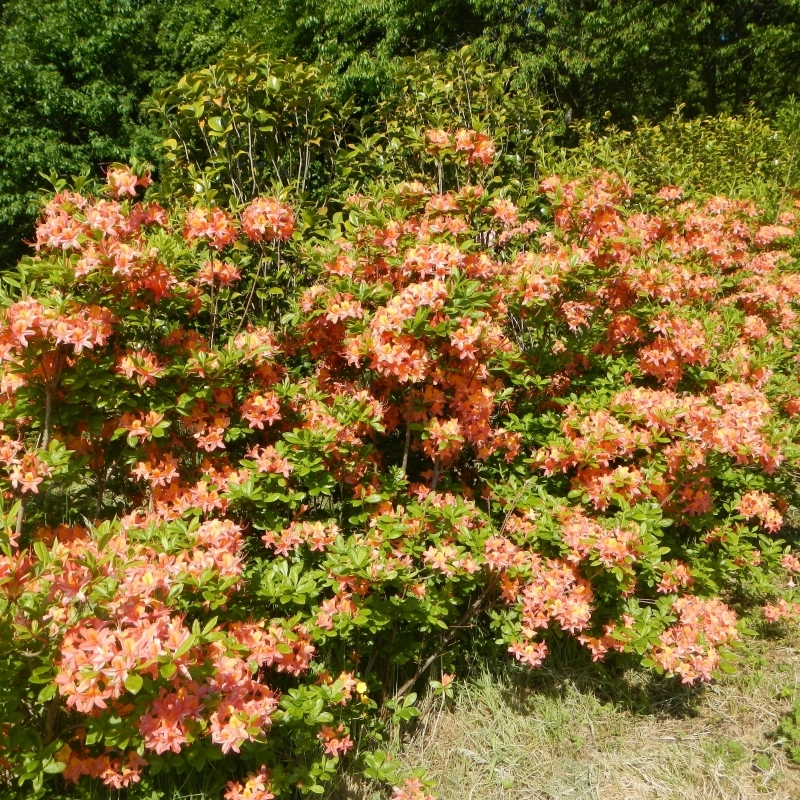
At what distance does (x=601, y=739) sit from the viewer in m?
2.69

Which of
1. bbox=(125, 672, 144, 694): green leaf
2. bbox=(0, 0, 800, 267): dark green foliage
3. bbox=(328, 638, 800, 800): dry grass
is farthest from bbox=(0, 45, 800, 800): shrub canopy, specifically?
bbox=(0, 0, 800, 267): dark green foliage

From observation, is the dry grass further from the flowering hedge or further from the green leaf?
the green leaf

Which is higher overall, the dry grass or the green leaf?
the green leaf

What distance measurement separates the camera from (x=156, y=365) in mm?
2150

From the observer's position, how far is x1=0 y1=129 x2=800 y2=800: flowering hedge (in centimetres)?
168

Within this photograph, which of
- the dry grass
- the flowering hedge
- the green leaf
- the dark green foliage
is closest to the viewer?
the green leaf

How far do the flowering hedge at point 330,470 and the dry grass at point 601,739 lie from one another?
0.24 meters

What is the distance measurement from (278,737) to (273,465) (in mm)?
847

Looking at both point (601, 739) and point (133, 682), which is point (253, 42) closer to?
point (601, 739)

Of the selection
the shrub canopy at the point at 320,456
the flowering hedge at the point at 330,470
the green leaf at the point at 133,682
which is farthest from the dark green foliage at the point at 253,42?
the green leaf at the point at 133,682

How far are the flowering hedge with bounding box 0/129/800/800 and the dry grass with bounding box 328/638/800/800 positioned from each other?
9.3 inches

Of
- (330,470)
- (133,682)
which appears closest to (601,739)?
(330,470)

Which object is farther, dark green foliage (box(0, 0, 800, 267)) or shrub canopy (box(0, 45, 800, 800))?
dark green foliage (box(0, 0, 800, 267))

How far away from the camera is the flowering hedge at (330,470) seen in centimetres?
168
